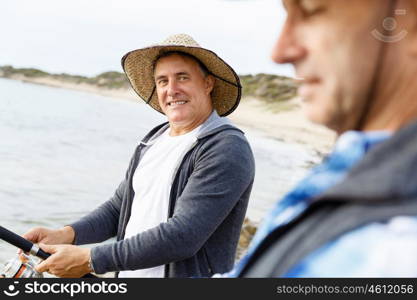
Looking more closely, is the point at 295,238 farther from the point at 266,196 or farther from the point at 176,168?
the point at 266,196

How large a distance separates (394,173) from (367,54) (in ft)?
0.57

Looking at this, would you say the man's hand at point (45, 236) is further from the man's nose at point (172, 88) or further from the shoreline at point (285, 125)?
the shoreline at point (285, 125)

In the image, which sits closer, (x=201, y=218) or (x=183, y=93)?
(x=201, y=218)

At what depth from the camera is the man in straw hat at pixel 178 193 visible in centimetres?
210

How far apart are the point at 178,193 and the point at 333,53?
1587 millimetres

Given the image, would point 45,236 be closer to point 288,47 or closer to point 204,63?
point 204,63

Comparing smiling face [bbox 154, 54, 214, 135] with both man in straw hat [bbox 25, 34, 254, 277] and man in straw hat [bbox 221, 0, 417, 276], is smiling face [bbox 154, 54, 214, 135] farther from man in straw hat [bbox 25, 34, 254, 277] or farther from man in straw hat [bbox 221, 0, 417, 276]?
man in straw hat [bbox 221, 0, 417, 276]

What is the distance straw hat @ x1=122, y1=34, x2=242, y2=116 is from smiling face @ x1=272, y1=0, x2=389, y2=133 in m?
1.67

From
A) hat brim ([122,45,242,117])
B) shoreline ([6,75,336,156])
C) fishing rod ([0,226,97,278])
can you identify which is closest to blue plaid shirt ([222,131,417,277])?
fishing rod ([0,226,97,278])

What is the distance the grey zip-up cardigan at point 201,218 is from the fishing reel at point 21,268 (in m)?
0.23

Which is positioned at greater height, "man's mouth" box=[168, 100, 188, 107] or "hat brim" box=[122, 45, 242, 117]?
"hat brim" box=[122, 45, 242, 117]

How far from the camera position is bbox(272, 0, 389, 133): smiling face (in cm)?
65

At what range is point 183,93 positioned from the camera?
2430 millimetres

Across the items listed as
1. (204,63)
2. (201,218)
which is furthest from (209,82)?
(201,218)
